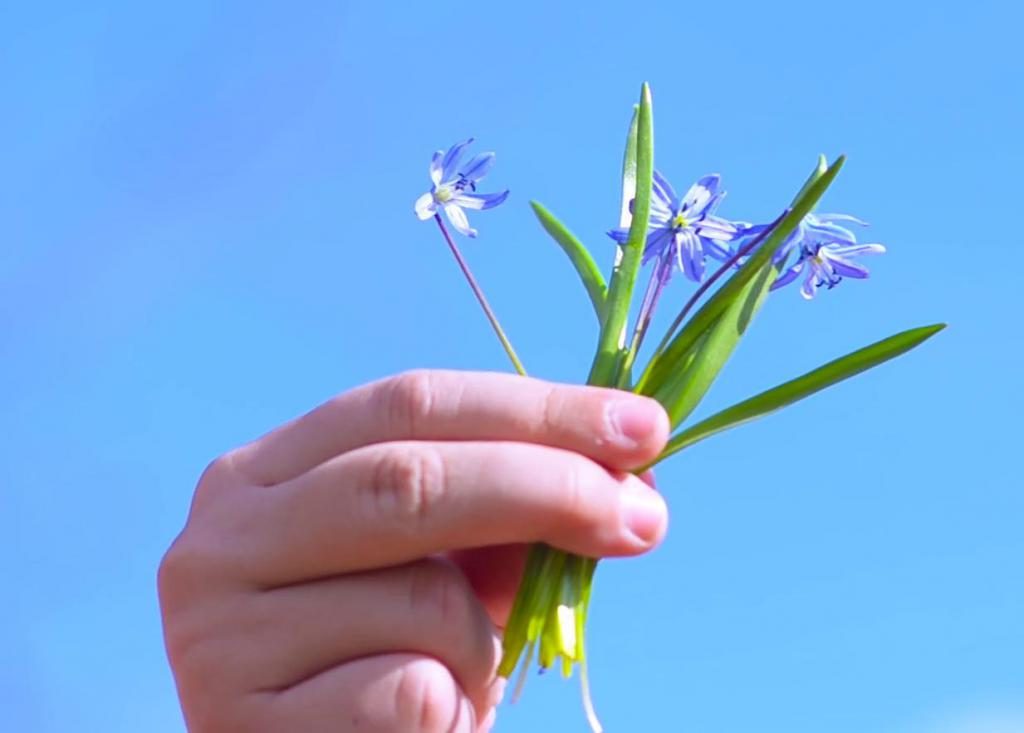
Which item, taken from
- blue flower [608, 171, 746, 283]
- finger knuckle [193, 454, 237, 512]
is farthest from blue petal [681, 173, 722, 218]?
finger knuckle [193, 454, 237, 512]

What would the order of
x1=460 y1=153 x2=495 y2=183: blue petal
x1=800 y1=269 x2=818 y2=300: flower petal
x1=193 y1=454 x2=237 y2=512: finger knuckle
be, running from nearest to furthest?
x1=193 y1=454 x2=237 y2=512: finger knuckle < x1=800 y1=269 x2=818 y2=300: flower petal < x1=460 y1=153 x2=495 y2=183: blue petal

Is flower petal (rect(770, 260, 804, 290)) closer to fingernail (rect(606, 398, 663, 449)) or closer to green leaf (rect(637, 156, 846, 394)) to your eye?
green leaf (rect(637, 156, 846, 394))

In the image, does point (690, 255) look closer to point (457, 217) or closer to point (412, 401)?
point (457, 217)

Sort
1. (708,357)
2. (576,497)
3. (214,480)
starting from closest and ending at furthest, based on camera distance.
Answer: (576,497) → (214,480) → (708,357)

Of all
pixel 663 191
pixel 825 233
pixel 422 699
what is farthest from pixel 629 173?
pixel 422 699

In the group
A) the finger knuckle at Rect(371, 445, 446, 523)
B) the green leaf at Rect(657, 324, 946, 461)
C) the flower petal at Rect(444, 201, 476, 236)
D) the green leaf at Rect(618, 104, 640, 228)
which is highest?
the flower petal at Rect(444, 201, 476, 236)

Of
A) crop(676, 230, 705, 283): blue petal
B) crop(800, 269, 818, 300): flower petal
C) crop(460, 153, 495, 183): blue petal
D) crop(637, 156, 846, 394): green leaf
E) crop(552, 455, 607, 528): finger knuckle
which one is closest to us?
crop(552, 455, 607, 528): finger knuckle

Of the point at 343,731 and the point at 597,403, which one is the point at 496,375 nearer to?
the point at 597,403

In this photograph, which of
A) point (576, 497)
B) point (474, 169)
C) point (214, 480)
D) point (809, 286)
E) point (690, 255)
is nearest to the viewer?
point (576, 497)
